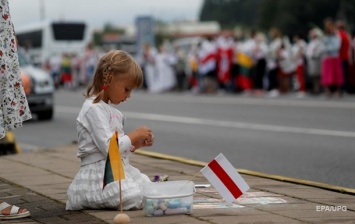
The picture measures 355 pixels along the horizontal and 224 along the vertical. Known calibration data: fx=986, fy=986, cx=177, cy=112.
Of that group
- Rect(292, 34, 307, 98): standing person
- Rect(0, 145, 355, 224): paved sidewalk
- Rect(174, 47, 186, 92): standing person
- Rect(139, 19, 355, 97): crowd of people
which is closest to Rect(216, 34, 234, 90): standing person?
Rect(139, 19, 355, 97): crowd of people

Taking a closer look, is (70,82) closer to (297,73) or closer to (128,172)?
(297,73)

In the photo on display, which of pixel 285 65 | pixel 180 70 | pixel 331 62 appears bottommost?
pixel 180 70

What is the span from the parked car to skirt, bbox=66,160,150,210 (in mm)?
14140

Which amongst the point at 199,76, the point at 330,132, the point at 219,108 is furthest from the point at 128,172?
the point at 199,76

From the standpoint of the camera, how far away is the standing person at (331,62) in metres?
24.8

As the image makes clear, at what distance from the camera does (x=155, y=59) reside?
125 feet

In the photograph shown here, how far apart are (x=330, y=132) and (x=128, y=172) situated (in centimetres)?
894

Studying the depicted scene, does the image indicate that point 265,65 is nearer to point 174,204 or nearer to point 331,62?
point 331,62

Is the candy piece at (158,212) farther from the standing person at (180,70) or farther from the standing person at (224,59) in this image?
the standing person at (180,70)

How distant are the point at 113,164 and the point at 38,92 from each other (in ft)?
50.1

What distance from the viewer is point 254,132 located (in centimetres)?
1612

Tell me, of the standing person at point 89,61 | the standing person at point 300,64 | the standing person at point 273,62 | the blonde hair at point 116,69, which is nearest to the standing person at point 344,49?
the standing person at point 300,64

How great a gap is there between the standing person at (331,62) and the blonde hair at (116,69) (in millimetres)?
18448

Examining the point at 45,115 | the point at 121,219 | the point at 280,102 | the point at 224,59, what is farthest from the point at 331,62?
the point at 121,219
